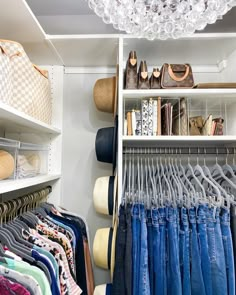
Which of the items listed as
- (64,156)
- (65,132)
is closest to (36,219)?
(64,156)

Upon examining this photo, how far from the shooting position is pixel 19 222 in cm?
105

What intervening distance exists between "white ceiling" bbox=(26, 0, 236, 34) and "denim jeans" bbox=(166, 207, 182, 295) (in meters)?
1.34

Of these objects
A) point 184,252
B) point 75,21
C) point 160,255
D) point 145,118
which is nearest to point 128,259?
point 160,255

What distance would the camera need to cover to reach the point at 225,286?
1.05 meters

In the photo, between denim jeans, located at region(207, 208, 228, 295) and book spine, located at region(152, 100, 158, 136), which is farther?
book spine, located at region(152, 100, 158, 136)

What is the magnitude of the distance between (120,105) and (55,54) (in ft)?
2.01

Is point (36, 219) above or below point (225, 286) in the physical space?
above

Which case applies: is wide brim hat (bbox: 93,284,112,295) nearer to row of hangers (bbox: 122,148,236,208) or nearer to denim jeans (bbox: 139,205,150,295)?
denim jeans (bbox: 139,205,150,295)

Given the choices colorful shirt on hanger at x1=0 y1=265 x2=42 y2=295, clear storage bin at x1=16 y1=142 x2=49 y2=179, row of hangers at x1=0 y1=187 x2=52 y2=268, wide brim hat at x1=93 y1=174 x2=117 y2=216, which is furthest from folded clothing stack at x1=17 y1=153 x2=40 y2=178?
colorful shirt on hanger at x1=0 y1=265 x2=42 y2=295

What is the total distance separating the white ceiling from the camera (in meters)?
1.65

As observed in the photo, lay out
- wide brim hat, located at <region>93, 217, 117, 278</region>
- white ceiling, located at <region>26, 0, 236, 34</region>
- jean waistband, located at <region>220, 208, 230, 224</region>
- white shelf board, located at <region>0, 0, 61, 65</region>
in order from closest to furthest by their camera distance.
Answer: white shelf board, located at <region>0, 0, 61, 65</region>, jean waistband, located at <region>220, 208, 230, 224</region>, wide brim hat, located at <region>93, 217, 117, 278</region>, white ceiling, located at <region>26, 0, 236, 34</region>

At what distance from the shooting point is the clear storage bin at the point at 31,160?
1.21 meters

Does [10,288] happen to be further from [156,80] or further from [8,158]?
[156,80]

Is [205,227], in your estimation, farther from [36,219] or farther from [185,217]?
[36,219]
